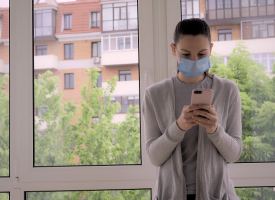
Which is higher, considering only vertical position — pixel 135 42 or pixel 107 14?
pixel 107 14

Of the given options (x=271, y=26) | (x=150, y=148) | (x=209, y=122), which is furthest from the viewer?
(x=271, y=26)

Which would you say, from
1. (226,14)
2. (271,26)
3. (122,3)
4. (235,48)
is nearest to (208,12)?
(226,14)

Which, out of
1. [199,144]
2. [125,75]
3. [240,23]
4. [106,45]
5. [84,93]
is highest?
[240,23]

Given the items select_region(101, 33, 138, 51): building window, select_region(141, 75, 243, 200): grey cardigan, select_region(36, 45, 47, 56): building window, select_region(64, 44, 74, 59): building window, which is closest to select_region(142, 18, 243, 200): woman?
select_region(141, 75, 243, 200): grey cardigan

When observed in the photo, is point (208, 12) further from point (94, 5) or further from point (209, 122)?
point (209, 122)

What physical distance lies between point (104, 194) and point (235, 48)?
1300 mm

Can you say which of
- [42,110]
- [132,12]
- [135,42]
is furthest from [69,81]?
[132,12]

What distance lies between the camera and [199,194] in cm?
100

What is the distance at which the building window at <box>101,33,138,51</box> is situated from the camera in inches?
67.5

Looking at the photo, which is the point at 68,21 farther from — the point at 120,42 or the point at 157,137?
the point at 157,137

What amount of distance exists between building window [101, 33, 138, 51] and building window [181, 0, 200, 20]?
0.36 m

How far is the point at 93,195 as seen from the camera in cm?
169

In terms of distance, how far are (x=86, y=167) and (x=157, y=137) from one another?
0.73 m

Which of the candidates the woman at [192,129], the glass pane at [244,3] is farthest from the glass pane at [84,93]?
the glass pane at [244,3]
